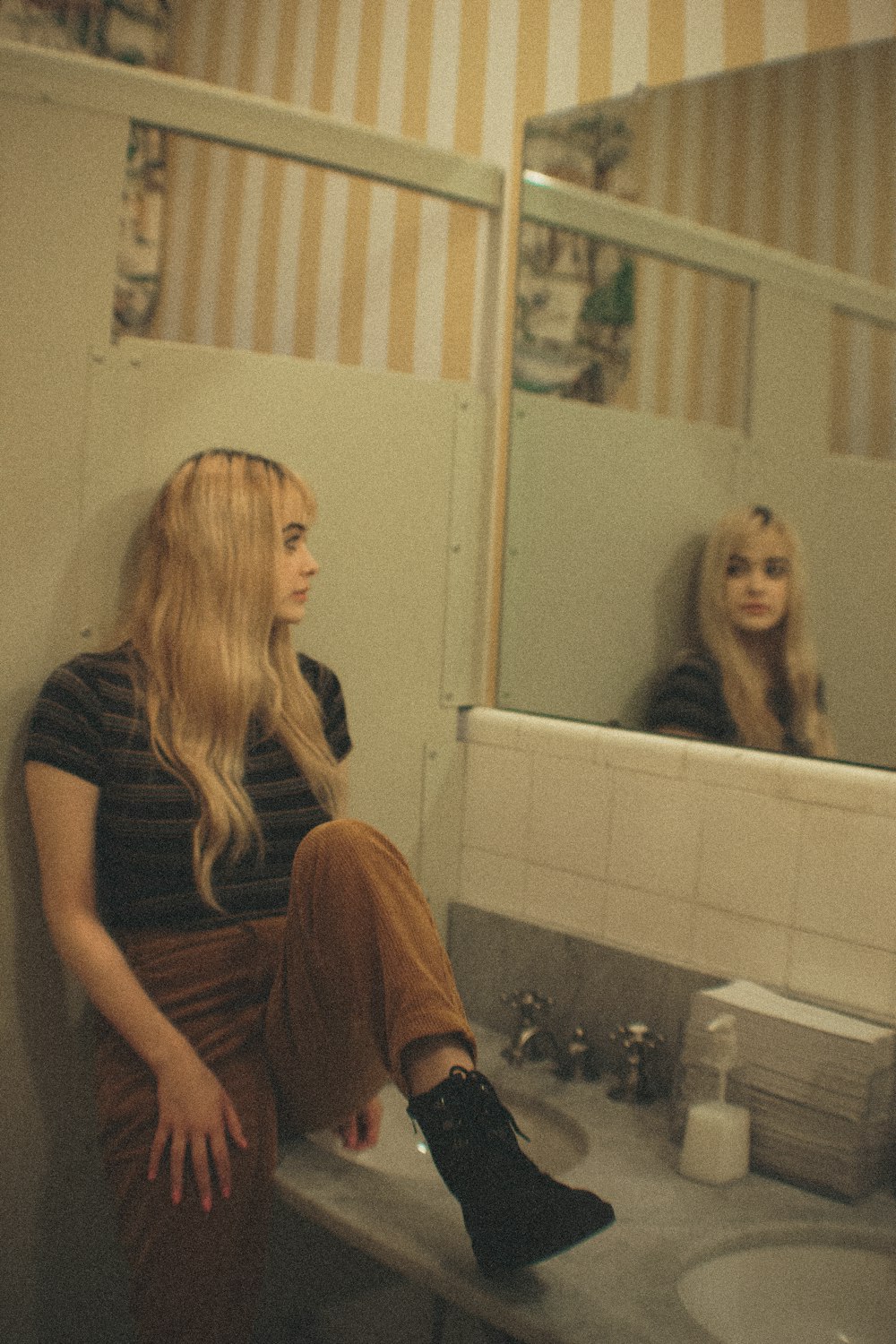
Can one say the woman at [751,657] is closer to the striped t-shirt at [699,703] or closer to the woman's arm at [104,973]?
the striped t-shirt at [699,703]

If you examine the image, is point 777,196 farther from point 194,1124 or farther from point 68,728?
point 194,1124

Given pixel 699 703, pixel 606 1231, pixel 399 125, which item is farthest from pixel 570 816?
pixel 399 125

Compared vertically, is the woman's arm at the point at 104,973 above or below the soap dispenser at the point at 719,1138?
above

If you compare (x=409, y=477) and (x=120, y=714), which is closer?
(x=120, y=714)

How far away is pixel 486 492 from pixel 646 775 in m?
0.54

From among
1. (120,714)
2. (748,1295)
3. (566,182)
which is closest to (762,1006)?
(748,1295)

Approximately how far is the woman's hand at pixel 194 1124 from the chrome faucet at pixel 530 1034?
46 centimetres

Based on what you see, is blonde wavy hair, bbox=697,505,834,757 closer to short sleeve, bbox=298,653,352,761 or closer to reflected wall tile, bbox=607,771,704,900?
reflected wall tile, bbox=607,771,704,900

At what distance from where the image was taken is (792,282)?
157 cm

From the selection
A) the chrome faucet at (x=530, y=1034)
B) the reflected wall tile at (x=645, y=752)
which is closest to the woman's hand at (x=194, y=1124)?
the chrome faucet at (x=530, y=1034)

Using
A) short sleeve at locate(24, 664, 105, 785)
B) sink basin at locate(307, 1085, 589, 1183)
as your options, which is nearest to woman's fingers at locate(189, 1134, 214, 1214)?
sink basin at locate(307, 1085, 589, 1183)

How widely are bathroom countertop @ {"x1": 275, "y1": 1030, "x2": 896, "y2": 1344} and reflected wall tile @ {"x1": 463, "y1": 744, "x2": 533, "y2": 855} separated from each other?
42 cm

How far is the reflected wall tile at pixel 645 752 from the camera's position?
1623 millimetres

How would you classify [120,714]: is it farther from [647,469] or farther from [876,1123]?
[876,1123]
